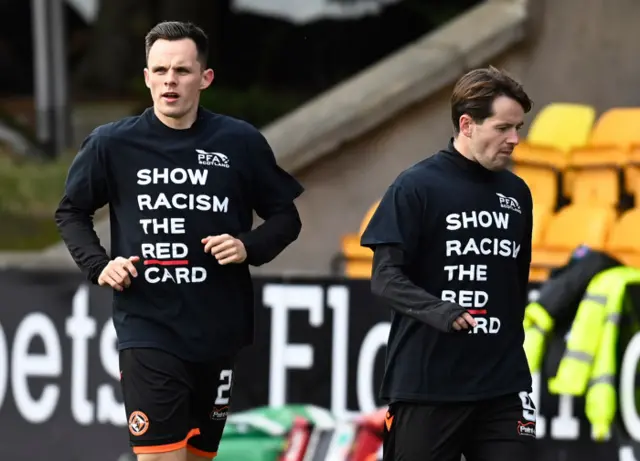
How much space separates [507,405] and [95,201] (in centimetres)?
167

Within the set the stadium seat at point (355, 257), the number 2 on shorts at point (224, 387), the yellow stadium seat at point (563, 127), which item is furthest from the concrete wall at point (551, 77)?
the number 2 on shorts at point (224, 387)

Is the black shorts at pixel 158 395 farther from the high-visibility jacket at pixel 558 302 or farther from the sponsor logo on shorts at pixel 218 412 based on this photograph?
the high-visibility jacket at pixel 558 302

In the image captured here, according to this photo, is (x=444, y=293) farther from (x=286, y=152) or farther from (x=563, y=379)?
(x=286, y=152)

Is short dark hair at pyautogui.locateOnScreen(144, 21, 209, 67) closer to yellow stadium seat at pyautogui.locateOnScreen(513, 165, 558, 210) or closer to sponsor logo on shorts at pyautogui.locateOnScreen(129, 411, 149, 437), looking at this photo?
sponsor logo on shorts at pyautogui.locateOnScreen(129, 411, 149, 437)

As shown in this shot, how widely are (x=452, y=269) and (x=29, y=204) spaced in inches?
308

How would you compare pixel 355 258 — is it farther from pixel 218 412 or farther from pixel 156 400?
pixel 156 400

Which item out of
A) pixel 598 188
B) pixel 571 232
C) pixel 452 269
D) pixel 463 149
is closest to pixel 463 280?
pixel 452 269

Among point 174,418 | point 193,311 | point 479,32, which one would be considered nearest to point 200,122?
point 193,311

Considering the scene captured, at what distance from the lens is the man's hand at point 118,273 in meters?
4.95

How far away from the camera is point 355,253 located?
9203mm

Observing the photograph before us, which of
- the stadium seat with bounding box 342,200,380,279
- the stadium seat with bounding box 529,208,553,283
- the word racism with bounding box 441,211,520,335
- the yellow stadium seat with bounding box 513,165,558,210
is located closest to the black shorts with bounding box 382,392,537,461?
the word racism with bounding box 441,211,520,335

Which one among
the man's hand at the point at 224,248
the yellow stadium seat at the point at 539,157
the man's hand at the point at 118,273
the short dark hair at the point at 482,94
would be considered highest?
the short dark hair at the point at 482,94

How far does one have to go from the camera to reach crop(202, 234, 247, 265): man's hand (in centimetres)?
499

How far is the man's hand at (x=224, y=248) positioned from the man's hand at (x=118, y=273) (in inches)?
10.9
